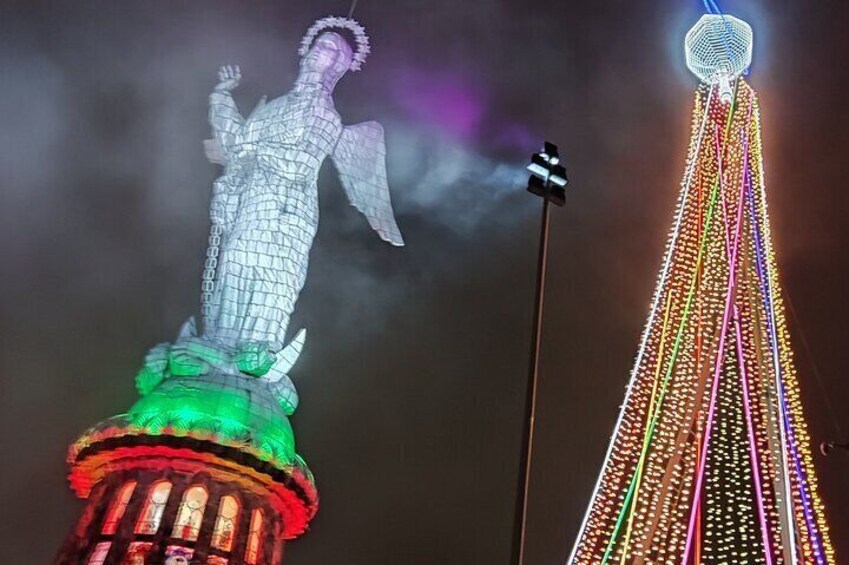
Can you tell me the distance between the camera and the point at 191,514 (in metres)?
25.9

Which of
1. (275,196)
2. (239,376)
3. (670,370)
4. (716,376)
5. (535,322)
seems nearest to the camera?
(535,322)

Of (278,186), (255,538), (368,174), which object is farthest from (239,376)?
(368,174)

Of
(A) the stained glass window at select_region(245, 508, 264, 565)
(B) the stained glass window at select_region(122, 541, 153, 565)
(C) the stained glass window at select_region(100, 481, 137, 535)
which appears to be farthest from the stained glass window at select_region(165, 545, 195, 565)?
(C) the stained glass window at select_region(100, 481, 137, 535)

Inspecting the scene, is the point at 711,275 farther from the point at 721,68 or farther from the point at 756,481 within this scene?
the point at 721,68

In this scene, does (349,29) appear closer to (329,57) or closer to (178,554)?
(329,57)

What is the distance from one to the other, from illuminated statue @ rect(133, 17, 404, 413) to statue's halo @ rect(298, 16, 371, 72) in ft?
0.12

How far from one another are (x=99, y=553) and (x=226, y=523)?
11.3ft

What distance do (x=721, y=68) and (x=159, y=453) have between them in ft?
63.1

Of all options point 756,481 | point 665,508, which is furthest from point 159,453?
point 756,481

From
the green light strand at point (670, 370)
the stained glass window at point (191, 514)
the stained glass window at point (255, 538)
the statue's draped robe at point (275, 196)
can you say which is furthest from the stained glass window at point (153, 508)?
the green light strand at point (670, 370)

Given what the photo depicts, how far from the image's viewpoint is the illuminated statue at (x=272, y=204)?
28.6 metres

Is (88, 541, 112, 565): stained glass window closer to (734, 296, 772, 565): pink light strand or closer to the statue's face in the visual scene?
(734, 296, 772, 565): pink light strand

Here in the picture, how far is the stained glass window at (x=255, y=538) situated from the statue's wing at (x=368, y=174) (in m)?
10.2

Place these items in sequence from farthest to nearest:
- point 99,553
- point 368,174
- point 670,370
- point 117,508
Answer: point 368,174
point 117,508
point 99,553
point 670,370
